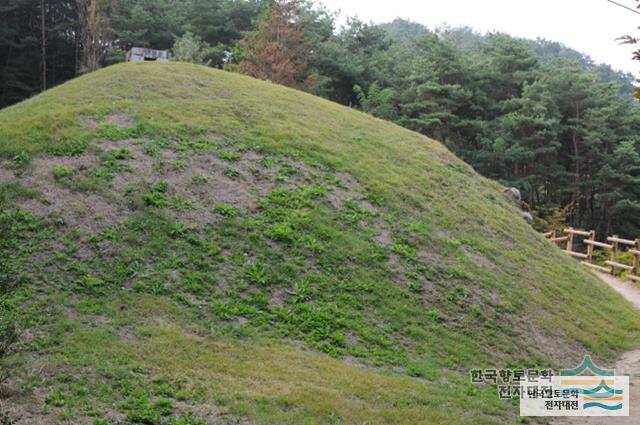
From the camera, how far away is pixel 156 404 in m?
4.69

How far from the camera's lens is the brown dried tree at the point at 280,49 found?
21.1 metres

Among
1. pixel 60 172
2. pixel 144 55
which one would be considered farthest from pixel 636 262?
pixel 144 55

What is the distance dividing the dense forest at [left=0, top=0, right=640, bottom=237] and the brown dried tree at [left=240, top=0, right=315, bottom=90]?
8.9 inches

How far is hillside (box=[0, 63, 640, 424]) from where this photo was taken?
17.1ft

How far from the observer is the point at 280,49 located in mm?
21516

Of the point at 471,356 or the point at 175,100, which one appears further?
the point at 175,100

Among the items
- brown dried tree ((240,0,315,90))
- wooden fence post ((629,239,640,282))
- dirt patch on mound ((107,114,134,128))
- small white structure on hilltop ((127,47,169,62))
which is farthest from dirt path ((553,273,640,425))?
small white structure on hilltop ((127,47,169,62))

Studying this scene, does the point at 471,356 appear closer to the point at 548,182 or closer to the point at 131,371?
the point at 131,371

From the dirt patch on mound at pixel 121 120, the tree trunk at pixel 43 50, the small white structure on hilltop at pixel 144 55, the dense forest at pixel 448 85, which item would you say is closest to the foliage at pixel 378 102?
the dense forest at pixel 448 85

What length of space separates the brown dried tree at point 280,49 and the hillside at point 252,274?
25.0 ft

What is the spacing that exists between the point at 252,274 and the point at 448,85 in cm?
2171

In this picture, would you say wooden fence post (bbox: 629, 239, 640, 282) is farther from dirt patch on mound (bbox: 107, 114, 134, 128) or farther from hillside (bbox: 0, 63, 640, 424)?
dirt patch on mound (bbox: 107, 114, 134, 128)

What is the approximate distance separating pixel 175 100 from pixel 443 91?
57.9ft

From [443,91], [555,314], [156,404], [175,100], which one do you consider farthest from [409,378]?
[443,91]
